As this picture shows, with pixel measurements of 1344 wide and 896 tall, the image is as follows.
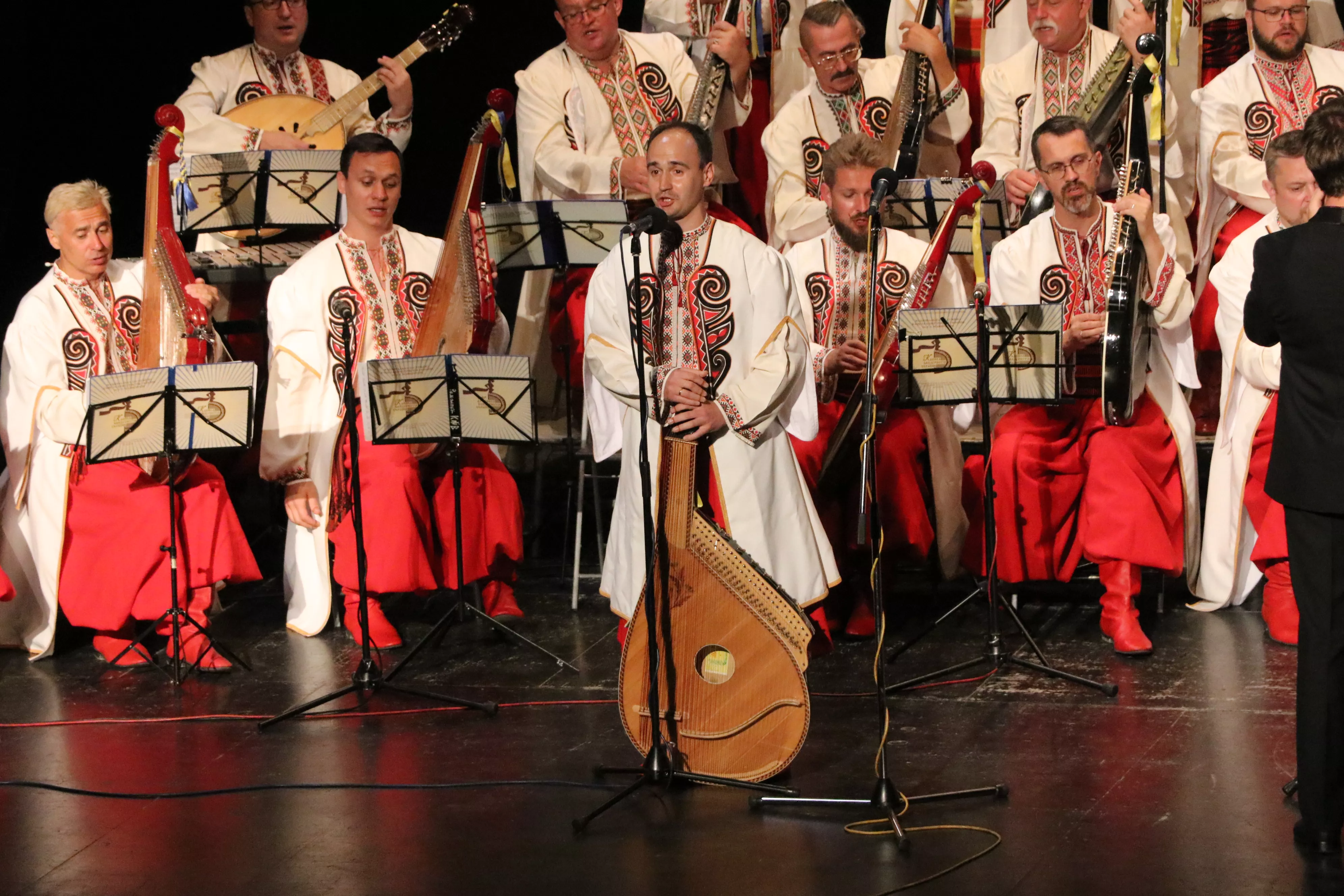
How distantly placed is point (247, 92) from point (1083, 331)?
4132mm

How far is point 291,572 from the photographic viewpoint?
6566 mm

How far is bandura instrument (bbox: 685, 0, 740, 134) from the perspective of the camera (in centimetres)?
709

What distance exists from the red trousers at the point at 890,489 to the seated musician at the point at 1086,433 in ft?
1.04

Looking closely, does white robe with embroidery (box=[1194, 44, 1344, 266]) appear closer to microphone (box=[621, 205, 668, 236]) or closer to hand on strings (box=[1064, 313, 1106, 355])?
hand on strings (box=[1064, 313, 1106, 355])

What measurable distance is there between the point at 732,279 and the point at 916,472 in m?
1.46

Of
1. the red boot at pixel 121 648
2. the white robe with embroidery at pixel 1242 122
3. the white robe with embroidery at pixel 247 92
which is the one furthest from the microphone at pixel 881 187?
the white robe with embroidery at pixel 247 92

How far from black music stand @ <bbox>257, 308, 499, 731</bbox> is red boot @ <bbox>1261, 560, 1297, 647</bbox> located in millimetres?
2744

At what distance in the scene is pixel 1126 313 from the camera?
5.74 metres

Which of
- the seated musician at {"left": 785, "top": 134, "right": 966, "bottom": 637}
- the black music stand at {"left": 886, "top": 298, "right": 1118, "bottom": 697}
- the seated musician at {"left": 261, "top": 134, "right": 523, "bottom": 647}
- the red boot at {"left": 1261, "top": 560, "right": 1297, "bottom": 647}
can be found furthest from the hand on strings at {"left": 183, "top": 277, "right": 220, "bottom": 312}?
the red boot at {"left": 1261, "top": 560, "right": 1297, "bottom": 647}

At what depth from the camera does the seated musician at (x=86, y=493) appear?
243 inches

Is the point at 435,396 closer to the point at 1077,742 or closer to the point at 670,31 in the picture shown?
the point at 1077,742

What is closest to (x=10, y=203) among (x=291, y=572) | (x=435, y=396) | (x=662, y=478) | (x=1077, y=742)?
(x=291, y=572)

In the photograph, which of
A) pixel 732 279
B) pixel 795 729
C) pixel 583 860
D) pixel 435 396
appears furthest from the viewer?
pixel 435 396

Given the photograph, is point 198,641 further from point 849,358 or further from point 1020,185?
point 1020,185
